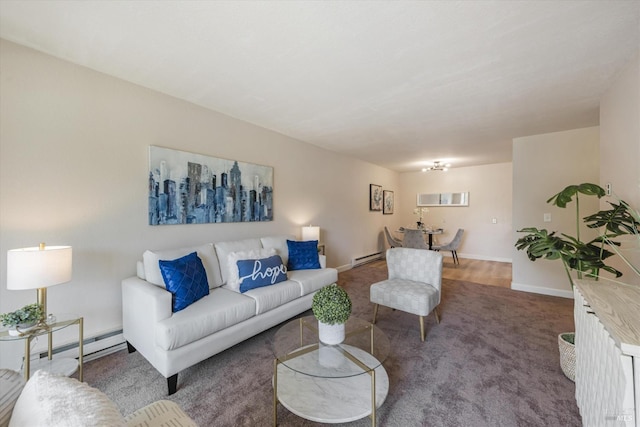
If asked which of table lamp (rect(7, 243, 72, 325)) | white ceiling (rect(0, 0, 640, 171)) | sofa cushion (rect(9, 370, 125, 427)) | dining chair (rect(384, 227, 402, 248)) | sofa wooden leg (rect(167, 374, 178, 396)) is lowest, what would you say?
sofa wooden leg (rect(167, 374, 178, 396))

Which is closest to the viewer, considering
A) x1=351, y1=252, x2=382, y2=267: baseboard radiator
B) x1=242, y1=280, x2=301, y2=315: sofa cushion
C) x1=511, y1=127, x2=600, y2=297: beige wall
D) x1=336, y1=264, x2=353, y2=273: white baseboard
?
x1=242, y1=280, x2=301, y2=315: sofa cushion

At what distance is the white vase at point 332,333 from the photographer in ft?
5.48

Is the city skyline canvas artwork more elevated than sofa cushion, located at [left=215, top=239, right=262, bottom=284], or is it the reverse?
the city skyline canvas artwork

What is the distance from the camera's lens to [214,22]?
1605mm

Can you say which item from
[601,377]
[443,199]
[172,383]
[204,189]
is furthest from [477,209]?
[172,383]

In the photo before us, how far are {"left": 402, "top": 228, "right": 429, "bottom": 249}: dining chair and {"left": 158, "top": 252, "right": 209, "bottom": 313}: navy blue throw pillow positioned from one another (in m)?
4.64

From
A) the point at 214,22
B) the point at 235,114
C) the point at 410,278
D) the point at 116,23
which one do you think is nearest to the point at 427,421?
the point at 410,278

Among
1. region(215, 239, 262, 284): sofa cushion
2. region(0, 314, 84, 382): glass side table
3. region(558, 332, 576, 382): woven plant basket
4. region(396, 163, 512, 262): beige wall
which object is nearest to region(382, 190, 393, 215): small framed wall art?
region(396, 163, 512, 262): beige wall

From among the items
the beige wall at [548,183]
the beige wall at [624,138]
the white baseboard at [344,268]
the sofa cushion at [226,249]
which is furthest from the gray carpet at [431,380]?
the white baseboard at [344,268]

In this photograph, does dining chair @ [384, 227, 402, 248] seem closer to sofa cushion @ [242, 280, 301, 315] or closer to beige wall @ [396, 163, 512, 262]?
beige wall @ [396, 163, 512, 262]

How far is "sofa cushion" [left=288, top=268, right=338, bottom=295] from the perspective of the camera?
112 inches

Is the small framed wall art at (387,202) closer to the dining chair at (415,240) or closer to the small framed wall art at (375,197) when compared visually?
the small framed wall art at (375,197)

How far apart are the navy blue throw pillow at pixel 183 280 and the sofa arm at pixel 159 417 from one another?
3.39 ft

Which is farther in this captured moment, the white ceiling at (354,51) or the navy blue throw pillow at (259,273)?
the navy blue throw pillow at (259,273)
